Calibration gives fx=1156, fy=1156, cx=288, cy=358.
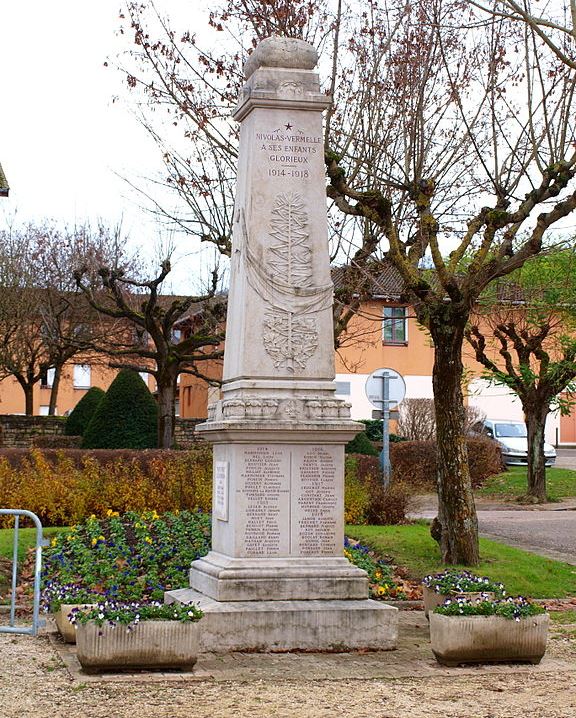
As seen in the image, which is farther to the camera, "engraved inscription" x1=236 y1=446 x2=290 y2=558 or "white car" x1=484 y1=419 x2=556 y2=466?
"white car" x1=484 y1=419 x2=556 y2=466

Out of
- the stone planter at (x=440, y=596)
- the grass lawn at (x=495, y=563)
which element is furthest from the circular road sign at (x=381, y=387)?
the stone planter at (x=440, y=596)

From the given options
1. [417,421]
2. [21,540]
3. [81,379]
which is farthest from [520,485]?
[81,379]

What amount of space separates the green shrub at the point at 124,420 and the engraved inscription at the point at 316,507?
17657 mm

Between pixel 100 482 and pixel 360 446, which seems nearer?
pixel 100 482

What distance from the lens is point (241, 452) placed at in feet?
31.7

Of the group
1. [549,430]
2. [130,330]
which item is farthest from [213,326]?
[549,430]

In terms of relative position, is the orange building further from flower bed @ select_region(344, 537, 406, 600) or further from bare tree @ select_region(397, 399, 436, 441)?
flower bed @ select_region(344, 537, 406, 600)

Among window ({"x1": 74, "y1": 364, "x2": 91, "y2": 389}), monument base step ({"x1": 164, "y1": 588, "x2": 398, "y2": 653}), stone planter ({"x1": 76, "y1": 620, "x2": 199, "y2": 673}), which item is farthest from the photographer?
window ({"x1": 74, "y1": 364, "x2": 91, "y2": 389})

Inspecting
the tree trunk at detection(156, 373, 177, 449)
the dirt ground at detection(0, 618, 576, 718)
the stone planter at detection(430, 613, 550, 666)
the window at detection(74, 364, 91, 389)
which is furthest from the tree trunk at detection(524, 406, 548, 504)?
the window at detection(74, 364, 91, 389)

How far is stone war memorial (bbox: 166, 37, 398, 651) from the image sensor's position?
370 inches

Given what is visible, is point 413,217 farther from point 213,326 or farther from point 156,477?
point 213,326

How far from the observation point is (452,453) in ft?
45.4

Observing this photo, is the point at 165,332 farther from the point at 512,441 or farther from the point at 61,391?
the point at 61,391

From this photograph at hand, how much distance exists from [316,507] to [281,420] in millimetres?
805
